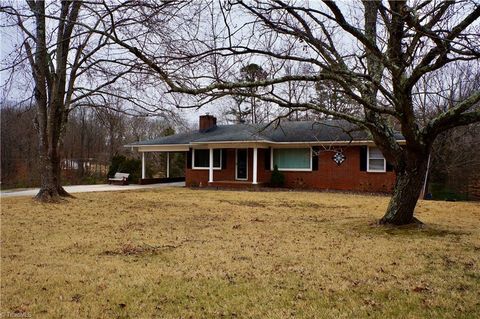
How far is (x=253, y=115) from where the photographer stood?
33.2 metres

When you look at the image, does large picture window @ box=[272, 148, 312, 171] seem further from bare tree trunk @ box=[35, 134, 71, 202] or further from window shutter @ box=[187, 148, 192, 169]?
bare tree trunk @ box=[35, 134, 71, 202]

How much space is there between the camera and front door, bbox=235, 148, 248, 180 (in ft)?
75.0

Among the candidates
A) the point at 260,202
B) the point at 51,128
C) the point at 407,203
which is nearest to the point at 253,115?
the point at 260,202

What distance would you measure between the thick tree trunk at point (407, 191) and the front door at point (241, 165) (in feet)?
47.6

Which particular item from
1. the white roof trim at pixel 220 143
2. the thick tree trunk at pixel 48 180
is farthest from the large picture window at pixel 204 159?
the thick tree trunk at pixel 48 180

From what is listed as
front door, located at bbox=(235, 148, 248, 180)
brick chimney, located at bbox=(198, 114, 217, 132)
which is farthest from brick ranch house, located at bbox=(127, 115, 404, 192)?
brick chimney, located at bbox=(198, 114, 217, 132)

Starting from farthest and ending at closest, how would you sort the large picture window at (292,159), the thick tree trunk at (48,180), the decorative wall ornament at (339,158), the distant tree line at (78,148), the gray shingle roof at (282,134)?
1. the distant tree line at (78,148)
2. the large picture window at (292,159)
3. the decorative wall ornament at (339,158)
4. the gray shingle roof at (282,134)
5. the thick tree trunk at (48,180)

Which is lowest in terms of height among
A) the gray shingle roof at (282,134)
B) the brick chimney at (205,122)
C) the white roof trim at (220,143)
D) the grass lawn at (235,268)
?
the grass lawn at (235,268)

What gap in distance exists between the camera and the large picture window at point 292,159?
2123 centimetres

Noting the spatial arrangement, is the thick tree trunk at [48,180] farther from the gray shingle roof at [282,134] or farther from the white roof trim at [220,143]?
the white roof trim at [220,143]

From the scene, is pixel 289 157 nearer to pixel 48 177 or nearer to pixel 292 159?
pixel 292 159

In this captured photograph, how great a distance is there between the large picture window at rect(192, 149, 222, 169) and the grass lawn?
13.5 meters

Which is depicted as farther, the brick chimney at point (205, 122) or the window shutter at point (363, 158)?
the brick chimney at point (205, 122)

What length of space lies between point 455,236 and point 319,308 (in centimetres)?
503
